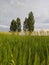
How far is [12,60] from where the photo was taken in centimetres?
239

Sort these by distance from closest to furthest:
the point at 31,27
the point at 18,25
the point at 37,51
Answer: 1. the point at 37,51
2. the point at 31,27
3. the point at 18,25

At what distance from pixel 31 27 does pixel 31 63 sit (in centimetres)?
4236

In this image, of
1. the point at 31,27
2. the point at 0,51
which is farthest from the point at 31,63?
the point at 31,27

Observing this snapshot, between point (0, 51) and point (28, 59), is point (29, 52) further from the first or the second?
point (0, 51)

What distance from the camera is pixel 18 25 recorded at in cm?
5016

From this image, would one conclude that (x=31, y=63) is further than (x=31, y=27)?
No

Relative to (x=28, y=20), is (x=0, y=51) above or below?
below

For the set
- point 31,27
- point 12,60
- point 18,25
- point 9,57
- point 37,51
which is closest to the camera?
point 12,60

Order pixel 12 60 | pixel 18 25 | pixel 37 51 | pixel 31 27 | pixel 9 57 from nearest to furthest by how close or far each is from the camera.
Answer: pixel 12 60
pixel 9 57
pixel 37 51
pixel 31 27
pixel 18 25

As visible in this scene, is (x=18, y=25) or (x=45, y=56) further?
(x=18, y=25)

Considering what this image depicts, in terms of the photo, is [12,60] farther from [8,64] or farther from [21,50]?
[21,50]

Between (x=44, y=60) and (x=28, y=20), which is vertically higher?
(x=28, y=20)

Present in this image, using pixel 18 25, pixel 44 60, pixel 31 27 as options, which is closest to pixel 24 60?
pixel 44 60

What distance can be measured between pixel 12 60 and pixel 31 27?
1671 inches
